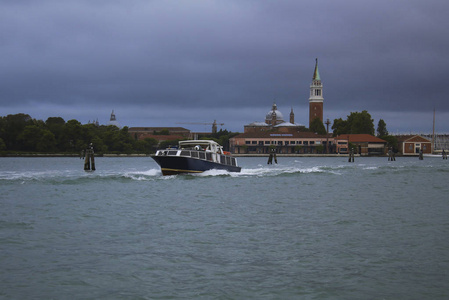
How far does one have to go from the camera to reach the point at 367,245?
49.0 ft

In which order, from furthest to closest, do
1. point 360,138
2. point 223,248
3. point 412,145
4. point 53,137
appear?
point 412,145
point 360,138
point 53,137
point 223,248

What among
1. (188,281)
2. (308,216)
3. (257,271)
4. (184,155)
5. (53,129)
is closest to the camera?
(188,281)

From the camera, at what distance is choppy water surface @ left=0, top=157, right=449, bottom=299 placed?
35.9ft

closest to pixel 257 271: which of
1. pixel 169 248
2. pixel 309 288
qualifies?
pixel 309 288

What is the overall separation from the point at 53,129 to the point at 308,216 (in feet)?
426

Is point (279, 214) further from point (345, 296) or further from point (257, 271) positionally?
point (345, 296)

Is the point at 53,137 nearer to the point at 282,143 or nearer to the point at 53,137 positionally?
the point at 53,137

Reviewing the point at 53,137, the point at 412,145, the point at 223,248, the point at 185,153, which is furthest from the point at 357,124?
the point at 223,248

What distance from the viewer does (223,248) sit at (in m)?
14.5

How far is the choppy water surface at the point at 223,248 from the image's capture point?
35.9 feet

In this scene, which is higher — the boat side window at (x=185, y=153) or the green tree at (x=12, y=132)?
the green tree at (x=12, y=132)

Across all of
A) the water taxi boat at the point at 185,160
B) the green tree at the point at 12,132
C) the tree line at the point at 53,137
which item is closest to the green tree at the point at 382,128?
the tree line at the point at 53,137

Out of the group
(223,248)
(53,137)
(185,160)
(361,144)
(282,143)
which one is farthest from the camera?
(282,143)

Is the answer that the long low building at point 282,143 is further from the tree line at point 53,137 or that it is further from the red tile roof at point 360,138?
the tree line at point 53,137
